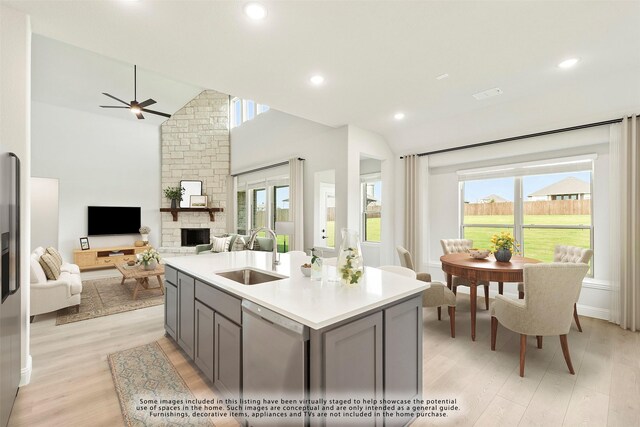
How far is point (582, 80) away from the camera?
10.4ft

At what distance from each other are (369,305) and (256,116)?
637 centimetres

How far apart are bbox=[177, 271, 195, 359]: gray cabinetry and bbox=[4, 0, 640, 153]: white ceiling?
2081mm

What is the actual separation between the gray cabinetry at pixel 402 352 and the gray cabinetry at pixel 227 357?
2.86 feet

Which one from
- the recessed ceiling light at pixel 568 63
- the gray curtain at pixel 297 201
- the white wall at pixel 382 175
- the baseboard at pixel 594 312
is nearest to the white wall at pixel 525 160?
the baseboard at pixel 594 312

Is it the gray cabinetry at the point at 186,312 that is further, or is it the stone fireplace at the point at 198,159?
the stone fireplace at the point at 198,159

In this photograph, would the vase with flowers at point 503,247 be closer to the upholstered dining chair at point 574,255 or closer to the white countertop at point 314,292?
the upholstered dining chair at point 574,255

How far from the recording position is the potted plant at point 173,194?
7.45m

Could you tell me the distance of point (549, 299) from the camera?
7.22ft

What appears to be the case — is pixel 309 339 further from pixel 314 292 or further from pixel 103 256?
pixel 103 256

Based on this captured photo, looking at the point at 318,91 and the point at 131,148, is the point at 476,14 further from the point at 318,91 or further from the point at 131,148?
the point at 131,148

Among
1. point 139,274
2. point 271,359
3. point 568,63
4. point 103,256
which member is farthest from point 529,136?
point 103,256

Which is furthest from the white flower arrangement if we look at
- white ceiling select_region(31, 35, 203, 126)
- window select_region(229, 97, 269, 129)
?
window select_region(229, 97, 269, 129)

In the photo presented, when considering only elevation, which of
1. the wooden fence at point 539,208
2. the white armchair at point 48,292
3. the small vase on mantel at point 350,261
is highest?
the wooden fence at point 539,208

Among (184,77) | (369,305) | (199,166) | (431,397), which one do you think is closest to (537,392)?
(431,397)
